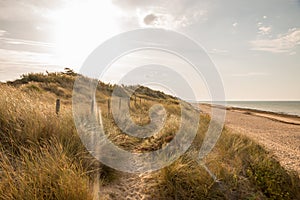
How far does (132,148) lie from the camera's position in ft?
20.3

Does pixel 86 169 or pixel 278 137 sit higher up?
pixel 86 169

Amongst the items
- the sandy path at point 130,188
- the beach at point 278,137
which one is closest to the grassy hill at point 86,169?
the sandy path at point 130,188

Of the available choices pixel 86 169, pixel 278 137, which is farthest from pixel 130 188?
pixel 278 137

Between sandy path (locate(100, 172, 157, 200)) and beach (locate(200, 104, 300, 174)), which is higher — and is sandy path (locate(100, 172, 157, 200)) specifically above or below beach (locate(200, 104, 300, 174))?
above

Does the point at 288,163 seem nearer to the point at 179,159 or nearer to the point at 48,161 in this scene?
the point at 179,159

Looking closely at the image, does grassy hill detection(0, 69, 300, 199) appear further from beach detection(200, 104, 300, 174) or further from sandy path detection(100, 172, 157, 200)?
beach detection(200, 104, 300, 174)

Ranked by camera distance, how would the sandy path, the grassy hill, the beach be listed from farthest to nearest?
the beach
the sandy path
the grassy hill

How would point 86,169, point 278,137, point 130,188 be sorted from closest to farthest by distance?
point 86,169 < point 130,188 < point 278,137

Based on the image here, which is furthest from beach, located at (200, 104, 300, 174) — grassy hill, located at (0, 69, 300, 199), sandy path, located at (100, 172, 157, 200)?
sandy path, located at (100, 172, 157, 200)

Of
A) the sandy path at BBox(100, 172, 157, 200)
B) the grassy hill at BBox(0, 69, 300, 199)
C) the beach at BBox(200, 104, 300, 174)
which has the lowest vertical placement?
the beach at BBox(200, 104, 300, 174)

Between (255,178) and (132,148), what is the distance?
3.12m

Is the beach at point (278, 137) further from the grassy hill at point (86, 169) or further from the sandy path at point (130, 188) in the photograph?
the sandy path at point (130, 188)

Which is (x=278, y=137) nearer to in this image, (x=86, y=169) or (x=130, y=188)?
(x=130, y=188)

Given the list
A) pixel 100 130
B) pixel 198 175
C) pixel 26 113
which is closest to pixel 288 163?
pixel 198 175
